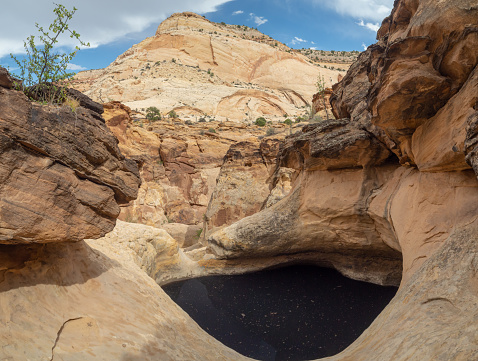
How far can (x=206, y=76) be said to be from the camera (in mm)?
47000

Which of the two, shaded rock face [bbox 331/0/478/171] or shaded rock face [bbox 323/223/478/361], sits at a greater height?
shaded rock face [bbox 331/0/478/171]

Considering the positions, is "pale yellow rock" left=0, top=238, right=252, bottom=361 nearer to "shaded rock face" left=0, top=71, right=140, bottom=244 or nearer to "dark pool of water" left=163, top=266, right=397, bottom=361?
"shaded rock face" left=0, top=71, right=140, bottom=244

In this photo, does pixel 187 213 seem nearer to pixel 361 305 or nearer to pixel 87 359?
pixel 361 305

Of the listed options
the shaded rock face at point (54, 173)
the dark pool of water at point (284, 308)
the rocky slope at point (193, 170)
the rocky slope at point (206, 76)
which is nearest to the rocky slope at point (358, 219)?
the shaded rock face at point (54, 173)

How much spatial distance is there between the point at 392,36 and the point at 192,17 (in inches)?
2492

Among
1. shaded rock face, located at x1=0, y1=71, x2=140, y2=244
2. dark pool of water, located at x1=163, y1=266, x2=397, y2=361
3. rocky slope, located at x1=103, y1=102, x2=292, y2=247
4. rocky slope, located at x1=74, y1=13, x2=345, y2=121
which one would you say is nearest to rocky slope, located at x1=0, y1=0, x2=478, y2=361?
shaded rock face, located at x1=0, y1=71, x2=140, y2=244

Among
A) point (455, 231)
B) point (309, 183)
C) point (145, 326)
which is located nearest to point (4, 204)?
point (145, 326)

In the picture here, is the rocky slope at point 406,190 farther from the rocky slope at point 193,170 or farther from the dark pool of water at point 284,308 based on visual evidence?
the rocky slope at point 193,170

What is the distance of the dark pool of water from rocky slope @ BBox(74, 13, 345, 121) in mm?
27276

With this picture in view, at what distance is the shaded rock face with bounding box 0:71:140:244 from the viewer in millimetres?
2953

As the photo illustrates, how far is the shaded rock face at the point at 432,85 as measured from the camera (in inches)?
166

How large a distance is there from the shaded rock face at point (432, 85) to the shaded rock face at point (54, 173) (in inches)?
187

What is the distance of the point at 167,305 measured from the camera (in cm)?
543

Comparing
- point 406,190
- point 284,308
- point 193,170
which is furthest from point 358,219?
point 193,170
